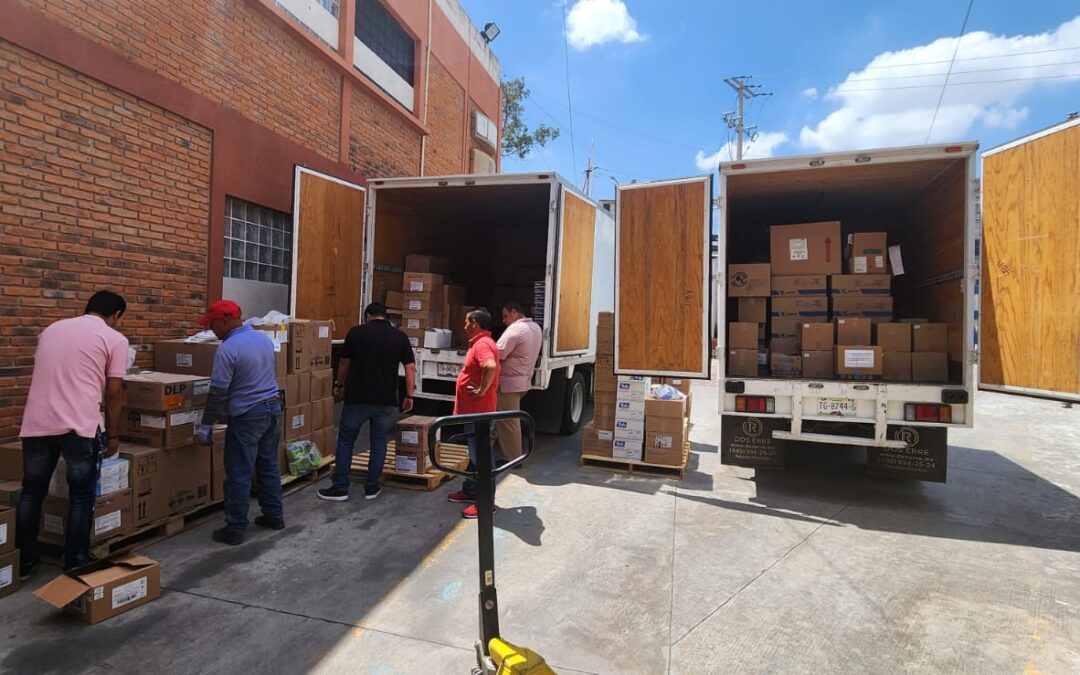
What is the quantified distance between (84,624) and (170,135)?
462 cm

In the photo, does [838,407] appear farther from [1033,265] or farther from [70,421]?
[70,421]

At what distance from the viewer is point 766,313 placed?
5797 mm

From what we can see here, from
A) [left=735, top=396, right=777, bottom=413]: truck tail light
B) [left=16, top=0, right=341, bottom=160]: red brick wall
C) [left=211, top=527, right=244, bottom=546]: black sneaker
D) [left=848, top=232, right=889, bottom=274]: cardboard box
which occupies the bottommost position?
[left=211, top=527, right=244, bottom=546]: black sneaker

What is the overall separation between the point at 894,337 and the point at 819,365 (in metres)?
0.67

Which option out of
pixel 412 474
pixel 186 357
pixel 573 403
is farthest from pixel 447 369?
pixel 186 357

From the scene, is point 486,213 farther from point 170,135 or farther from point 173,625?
point 173,625

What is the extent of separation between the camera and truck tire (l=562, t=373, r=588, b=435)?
7.70 metres

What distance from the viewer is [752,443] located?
5387 millimetres

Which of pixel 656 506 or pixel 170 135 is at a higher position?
pixel 170 135

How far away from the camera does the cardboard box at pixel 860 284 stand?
212 inches

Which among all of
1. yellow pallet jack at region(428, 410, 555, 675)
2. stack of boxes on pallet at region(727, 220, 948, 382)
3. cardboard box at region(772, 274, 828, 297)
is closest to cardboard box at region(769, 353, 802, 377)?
stack of boxes on pallet at region(727, 220, 948, 382)

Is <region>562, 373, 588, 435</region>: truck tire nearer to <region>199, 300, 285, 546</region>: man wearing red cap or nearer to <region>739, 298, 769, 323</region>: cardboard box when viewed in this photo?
<region>739, 298, 769, 323</region>: cardboard box

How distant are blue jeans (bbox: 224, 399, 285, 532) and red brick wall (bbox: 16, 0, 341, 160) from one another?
12.2 feet

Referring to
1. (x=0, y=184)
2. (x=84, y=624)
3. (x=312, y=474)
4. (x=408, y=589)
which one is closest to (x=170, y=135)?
(x=0, y=184)
